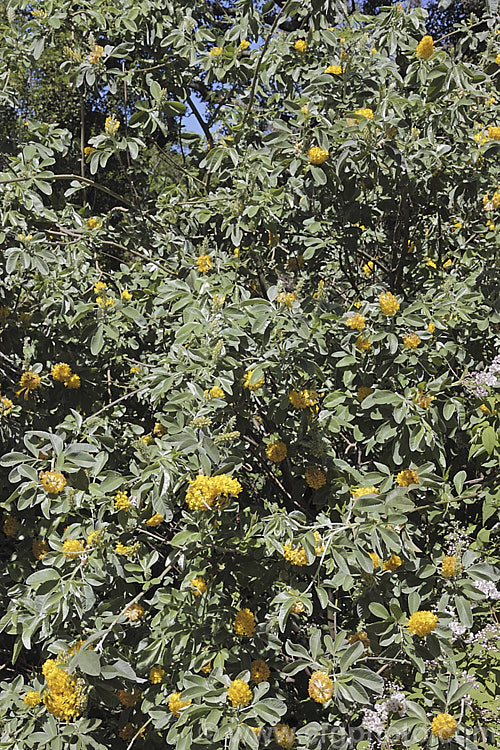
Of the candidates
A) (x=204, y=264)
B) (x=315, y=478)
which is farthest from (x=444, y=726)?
(x=204, y=264)

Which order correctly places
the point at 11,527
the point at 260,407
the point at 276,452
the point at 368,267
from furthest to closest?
the point at 368,267 → the point at 11,527 → the point at 260,407 → the point at 276,452

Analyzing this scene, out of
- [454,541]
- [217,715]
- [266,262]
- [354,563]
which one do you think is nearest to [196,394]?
[354,563]

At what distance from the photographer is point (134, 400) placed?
254 cm

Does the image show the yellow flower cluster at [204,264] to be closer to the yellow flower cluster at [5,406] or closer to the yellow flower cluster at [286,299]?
the yellow flower cluster at [286,299]

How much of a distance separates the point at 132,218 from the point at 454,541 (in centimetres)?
177

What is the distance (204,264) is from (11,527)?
1.12 metres

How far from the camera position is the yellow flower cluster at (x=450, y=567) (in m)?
1.79

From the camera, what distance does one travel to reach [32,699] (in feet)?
6.23

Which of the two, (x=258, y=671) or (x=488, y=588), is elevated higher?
(x=488, y=588)

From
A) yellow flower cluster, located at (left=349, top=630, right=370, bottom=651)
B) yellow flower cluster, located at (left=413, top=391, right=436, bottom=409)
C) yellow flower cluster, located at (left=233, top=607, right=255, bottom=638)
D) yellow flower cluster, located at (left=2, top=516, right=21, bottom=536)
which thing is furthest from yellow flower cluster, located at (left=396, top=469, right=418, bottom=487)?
yellow flower cluster, located at (left=2, top=516, right=21, bottom=536)

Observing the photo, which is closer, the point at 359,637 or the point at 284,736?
the point at 284,736

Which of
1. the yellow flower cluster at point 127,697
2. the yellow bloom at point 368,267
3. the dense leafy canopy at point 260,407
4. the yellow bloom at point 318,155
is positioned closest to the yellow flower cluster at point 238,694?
the dense leafy canopy at point 260,407

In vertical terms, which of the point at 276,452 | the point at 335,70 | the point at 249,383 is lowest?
the point at 276,452

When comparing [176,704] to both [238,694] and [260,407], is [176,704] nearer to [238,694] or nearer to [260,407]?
[238,694]
